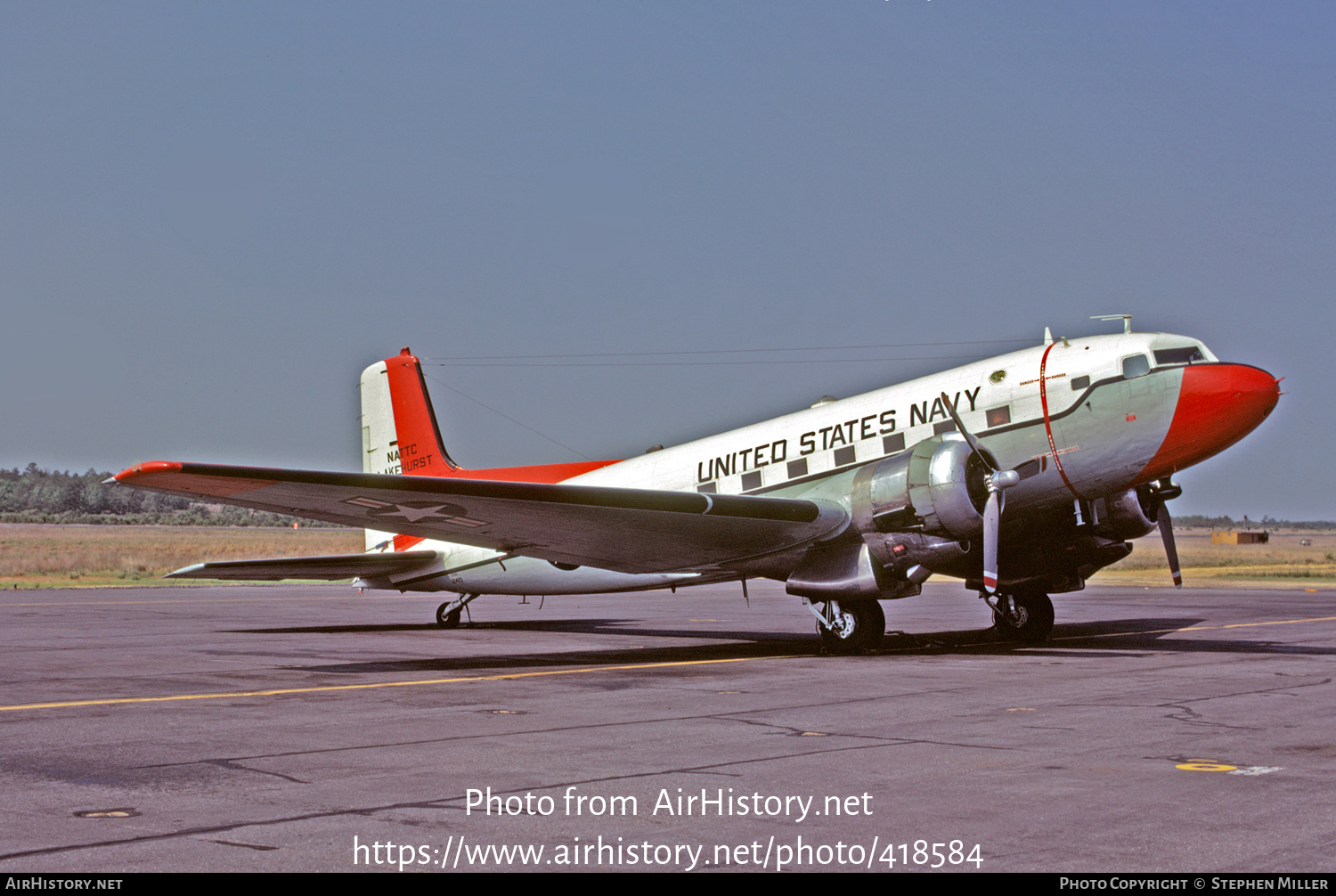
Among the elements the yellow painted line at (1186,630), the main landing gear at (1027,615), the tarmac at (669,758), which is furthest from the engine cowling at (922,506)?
the yellow painted line at (1186,630)

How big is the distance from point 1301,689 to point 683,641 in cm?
1171

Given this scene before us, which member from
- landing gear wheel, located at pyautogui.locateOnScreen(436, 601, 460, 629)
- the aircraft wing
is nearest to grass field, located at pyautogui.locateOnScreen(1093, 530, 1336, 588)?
landing gear wheel, located at pyautogui.locateOnScreen(436, 601, 460, 629)

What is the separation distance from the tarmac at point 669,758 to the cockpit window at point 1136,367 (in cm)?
426

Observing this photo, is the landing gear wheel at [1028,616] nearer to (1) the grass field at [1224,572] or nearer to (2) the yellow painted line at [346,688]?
(2) the yellow painted line at [346,688]

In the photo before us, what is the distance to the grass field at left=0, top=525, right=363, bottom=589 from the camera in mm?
56250

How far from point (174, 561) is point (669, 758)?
71112mm

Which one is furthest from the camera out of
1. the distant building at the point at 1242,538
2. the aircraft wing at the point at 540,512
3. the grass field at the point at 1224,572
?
the distant building at the point at 1242,538

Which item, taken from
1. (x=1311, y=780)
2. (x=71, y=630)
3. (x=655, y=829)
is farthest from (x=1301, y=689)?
(x=71, y=630)

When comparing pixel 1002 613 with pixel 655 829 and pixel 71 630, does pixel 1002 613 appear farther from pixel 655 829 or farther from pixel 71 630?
pixel 71 630

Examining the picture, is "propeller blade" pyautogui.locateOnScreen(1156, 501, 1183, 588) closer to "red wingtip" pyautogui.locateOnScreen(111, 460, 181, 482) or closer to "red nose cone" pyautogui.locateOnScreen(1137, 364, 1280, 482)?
"red nose cone" pyautogui.locateOnScreen(1137, 364, 1280, 482)

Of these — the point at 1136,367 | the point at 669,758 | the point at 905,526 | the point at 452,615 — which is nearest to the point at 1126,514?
the point at 1136,367

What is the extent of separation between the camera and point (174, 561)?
7394 cm

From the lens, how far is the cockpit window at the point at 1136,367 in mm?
18297

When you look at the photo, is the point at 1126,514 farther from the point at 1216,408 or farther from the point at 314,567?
the point at 314,567
